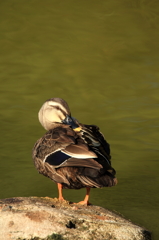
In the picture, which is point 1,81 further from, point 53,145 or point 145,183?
point 53,145

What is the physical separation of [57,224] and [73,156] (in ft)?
2.45

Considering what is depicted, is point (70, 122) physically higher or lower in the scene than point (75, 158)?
higher

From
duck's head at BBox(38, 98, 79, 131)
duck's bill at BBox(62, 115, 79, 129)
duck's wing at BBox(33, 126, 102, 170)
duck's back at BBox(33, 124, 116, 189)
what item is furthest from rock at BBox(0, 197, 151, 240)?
duck's head at BBox(38, 98, 79, 131)

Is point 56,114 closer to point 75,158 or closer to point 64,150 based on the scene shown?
point 64,150

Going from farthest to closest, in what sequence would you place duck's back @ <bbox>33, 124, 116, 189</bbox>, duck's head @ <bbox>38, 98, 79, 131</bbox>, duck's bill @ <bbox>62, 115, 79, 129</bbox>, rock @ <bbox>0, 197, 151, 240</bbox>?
1. duck's head @ <bbox>38, 98, 79, 131</bbox>
2. duck's bill @ <bbox>62, 115, 79, 129</bbox>
3. duck's back @ <bbox>33, 124, 116, 189</bbox>
4. rock @ <bbox>0, 197, 151, 240</bbox>

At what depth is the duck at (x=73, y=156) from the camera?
4570 mm

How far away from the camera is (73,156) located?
4.64 m

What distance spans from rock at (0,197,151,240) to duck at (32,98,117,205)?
34 cm

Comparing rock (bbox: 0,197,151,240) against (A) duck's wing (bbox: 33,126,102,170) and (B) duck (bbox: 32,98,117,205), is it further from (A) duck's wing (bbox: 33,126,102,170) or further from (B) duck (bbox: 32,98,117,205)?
(A) duck's wing (bbox: 33,126,102,170)

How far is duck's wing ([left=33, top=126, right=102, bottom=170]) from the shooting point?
180 inches

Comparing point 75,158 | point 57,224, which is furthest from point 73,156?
point 57,224

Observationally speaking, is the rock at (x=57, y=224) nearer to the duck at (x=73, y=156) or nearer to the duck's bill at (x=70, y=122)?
the duck at (x=73, y=156)

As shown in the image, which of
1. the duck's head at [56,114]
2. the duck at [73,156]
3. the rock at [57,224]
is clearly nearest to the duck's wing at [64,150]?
the duck at [73,156]

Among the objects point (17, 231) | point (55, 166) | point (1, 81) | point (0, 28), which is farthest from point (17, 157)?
point (0, 28)
